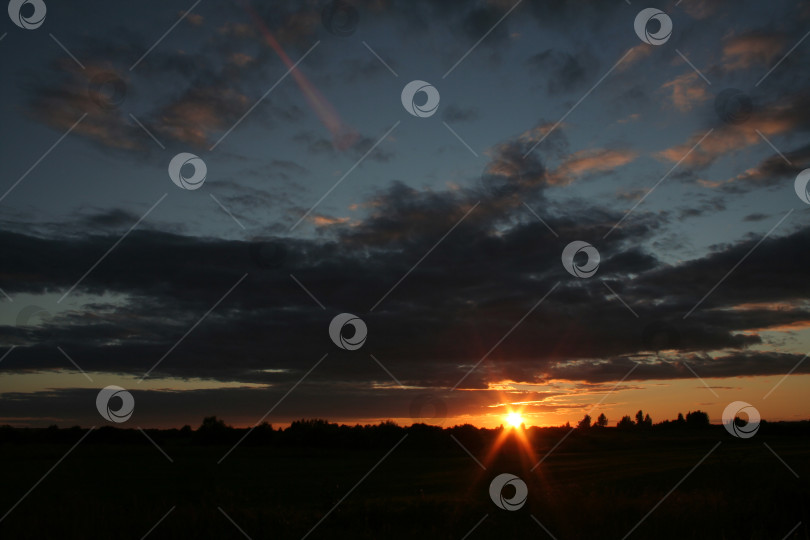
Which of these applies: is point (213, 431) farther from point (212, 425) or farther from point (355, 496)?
point (355, 496)

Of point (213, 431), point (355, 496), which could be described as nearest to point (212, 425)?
point (213, 431)

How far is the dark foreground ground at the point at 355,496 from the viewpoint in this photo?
458 inches

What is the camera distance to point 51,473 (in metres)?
38.1

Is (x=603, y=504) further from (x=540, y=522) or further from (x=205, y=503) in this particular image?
(x=205, y=503)

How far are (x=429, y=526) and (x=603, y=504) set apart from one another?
395 cm

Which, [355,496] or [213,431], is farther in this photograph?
[213,431]

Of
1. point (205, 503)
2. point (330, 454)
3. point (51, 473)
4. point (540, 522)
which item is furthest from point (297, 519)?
point (330, 454)

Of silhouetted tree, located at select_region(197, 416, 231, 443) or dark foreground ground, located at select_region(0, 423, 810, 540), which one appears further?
silhouetted tree, located at select_region(197, 416, 231, 443)

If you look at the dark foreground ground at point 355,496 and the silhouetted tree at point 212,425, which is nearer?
the dark foreground ground at point 355,496

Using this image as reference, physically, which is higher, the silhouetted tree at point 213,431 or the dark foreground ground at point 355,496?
the silhouetted tree at point 213,431

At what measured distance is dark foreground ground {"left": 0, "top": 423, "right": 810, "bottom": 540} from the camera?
11.6 m

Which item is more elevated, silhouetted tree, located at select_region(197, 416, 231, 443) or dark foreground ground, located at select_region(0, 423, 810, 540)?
silhouetted tree, located at select_region(197, 416, 231, 443)

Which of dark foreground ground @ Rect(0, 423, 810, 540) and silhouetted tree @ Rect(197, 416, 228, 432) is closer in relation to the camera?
dark foreground ground @ Rect(0, 423, 810, 540)

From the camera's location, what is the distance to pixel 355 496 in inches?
797
